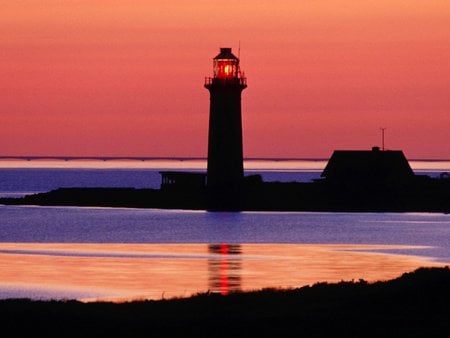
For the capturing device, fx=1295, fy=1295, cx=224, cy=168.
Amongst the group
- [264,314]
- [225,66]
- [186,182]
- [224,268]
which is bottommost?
[264,314]

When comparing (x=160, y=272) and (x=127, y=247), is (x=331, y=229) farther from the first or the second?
(x=160, y=272)

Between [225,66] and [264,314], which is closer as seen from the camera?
[264,314]

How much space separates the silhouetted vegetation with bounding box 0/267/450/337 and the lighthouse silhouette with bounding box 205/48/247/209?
4743 centimetres

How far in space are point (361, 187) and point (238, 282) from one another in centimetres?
5366

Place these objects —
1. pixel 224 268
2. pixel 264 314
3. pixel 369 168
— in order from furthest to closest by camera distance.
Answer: pixel 369 168, pixel 224 268, pixel 264 314

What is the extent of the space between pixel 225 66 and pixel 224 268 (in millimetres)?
33599

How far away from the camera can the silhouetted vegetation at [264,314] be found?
76.1ft

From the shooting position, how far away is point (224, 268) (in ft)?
149

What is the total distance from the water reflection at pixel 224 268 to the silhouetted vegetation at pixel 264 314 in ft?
15.7

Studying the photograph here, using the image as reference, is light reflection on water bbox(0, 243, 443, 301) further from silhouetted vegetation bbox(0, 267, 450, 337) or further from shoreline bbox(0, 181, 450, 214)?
shoreline bbox(0, 181, 450, 214)

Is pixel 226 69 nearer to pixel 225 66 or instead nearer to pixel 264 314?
pixel 225 66

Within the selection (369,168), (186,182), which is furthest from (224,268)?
(186,182)

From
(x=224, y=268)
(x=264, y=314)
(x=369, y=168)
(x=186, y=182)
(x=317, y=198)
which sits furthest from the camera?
(x=186, y=182)

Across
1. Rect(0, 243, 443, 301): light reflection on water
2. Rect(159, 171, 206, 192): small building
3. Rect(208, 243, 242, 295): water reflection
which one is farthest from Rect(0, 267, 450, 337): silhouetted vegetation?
Rect(159, 171, 206, 192): small building
